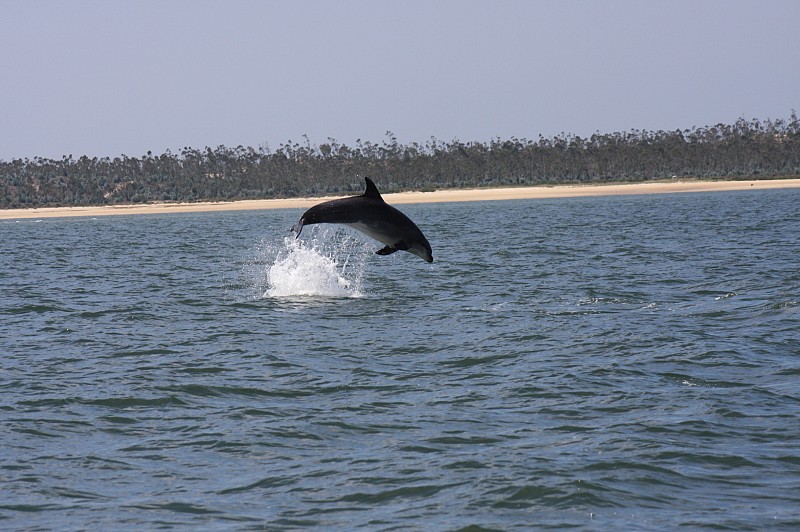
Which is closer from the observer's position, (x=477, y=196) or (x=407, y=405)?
(x=407, y=405)

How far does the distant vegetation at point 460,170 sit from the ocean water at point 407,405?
434 ft

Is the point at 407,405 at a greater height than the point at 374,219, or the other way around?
the point at 374,219

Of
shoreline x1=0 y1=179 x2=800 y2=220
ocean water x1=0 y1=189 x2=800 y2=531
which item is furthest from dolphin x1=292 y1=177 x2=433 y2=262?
shoreline x1=0 y1=179 x2=800 y2=220

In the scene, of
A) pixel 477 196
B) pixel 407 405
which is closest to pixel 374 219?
pixel 407 405

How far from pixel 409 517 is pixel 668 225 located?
158 feet

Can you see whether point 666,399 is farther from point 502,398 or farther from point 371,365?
point 371,365

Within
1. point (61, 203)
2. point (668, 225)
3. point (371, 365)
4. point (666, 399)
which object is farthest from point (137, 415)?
point (61, 203)

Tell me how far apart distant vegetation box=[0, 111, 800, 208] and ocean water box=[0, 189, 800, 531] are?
13226 cm

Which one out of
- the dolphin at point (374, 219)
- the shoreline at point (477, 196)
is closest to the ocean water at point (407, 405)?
the dolphin at point (374, 219)

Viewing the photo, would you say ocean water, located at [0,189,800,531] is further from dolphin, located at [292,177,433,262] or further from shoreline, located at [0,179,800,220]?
shoreline, located at [0,179,800,220]

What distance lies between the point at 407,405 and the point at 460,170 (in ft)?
516

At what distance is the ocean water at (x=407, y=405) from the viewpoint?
356 inches

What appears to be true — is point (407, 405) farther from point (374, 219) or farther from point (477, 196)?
point (477, 196)

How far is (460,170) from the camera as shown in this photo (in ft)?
553
